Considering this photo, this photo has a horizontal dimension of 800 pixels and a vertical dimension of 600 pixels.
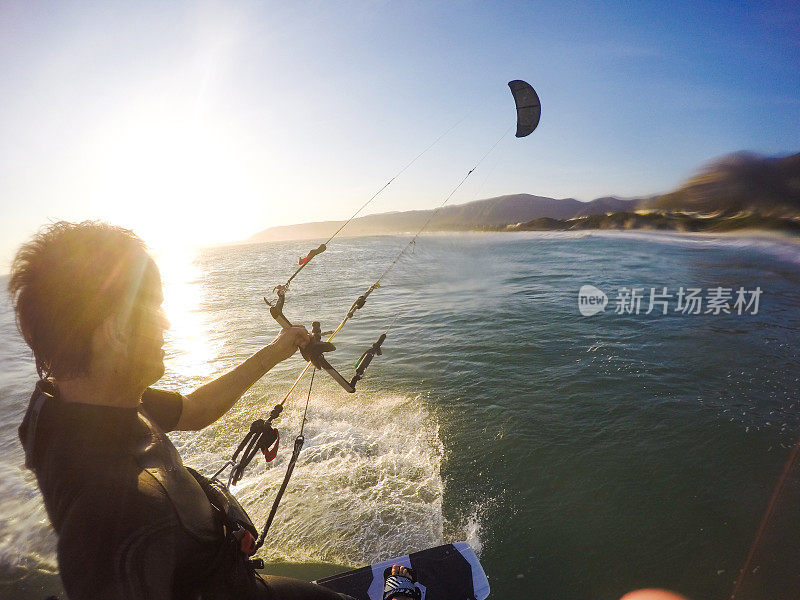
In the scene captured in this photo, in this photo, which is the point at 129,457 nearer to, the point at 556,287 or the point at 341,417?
the point at 341,417

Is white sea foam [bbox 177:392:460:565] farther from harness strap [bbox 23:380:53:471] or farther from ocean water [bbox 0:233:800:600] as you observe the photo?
harness strap [bbox 23:380:53:471]

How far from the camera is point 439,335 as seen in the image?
11898mm

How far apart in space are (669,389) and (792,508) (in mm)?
3017

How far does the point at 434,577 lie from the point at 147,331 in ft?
11.6

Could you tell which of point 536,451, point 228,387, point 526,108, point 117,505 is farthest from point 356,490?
point 526,108

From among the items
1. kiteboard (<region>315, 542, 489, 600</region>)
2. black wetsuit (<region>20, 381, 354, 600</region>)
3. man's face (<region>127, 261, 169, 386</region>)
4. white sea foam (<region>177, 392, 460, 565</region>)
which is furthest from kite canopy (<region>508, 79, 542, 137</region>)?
black wetsuit (<region>20, 381, 354, 600</region>)

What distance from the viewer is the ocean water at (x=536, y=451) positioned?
4.43m

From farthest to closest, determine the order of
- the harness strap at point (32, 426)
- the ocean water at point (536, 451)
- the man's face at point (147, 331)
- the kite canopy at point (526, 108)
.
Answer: the kite canopy at point (526, 108) → the ocean water at point (536, 451) → the man's face at point (147, 331) → the harness strap at point (32, 426)

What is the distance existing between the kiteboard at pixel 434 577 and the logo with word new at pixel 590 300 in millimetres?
10225

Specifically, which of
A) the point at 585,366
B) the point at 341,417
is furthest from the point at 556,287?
the point at 341,417

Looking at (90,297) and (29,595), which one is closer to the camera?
(90,297)

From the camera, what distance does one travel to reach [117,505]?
4.03ft

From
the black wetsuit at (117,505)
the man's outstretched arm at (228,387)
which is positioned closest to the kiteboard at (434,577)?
the man's outstretched arm at (228,387)

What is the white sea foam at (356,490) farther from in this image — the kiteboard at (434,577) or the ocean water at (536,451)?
the kiteboard at (434,577)
